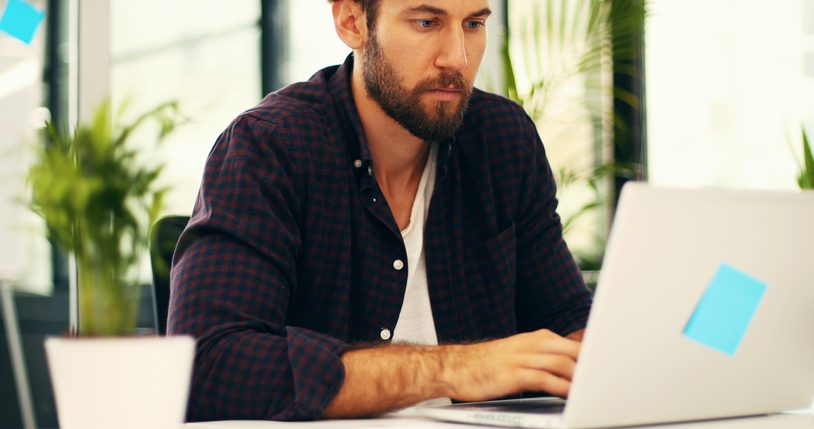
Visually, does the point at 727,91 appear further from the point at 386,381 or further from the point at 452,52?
the point at 386,381

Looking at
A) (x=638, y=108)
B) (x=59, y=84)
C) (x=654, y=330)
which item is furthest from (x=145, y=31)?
(x=654, y=330)

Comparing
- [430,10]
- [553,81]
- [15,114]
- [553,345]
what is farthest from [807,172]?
[15,114]

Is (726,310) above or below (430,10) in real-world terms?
below

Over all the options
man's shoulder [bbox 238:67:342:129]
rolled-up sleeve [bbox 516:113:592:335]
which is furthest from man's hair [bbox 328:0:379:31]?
rolled-up sleeve [bbox 516:113:592:335]

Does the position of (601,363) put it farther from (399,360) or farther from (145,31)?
(145,31)

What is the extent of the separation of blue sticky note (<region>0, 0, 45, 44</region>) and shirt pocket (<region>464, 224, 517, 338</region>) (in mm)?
2016

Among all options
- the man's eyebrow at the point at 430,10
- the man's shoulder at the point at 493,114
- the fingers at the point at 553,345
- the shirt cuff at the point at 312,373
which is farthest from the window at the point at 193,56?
the fingers at the point at 553,345

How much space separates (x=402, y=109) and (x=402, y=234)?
0.22 meters

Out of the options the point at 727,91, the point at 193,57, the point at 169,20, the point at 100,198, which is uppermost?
the point at 169,20

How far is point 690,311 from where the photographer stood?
0.88 meters

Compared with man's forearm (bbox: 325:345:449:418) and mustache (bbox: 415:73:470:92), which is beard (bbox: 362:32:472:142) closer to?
mustache (bbox: 415:73:470:92)

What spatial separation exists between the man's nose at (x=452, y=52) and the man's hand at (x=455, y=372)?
671 millimetres

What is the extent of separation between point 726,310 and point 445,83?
0.93 m

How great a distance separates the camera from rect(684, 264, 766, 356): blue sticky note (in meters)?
0.89
